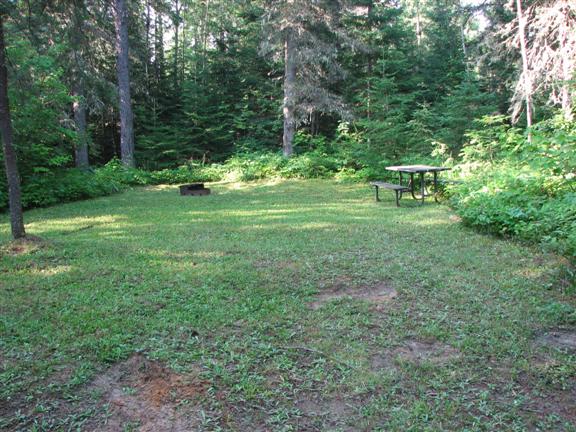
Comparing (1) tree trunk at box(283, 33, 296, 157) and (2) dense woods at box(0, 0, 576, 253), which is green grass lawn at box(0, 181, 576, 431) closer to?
(2) dense woods at box(0, 0, 576, 253)

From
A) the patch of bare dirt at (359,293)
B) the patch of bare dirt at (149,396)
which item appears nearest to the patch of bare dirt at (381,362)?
the patch of bare dirt at (359,293)

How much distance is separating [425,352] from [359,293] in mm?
1200

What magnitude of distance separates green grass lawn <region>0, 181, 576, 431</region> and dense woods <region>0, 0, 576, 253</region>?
4.86 ft

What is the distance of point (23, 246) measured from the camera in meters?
5.50

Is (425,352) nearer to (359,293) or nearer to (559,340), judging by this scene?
(559,340)

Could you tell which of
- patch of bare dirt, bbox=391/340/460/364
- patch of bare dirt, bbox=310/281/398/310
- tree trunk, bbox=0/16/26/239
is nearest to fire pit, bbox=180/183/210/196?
tree trunk, bbox=0/16/26/239

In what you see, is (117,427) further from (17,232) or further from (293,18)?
(293,18)

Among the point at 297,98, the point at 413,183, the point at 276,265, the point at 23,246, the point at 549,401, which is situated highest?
the point at 297,98

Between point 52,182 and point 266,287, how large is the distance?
878cm

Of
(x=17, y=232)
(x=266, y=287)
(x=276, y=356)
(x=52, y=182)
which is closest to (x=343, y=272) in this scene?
(x=266, y=287)

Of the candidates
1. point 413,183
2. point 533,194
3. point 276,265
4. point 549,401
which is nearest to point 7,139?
point 276,265

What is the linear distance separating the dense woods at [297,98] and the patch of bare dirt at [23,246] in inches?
30.3

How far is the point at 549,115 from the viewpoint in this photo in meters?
14.6

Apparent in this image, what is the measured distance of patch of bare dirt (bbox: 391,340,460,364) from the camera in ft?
9.35
